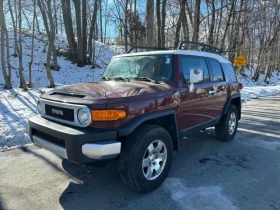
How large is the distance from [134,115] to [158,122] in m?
0.70

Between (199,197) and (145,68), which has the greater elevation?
(145,68)

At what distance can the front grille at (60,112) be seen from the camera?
10.5 ft

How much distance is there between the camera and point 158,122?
3.81 meters

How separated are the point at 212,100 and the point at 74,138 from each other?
2.95 metres

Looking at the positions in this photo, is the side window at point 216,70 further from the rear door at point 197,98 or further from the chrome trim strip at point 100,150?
the chrome trim strip at point 100,150

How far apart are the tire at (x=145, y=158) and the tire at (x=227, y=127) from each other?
2253 mm

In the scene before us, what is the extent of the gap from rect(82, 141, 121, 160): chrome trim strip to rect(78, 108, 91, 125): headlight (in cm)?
31

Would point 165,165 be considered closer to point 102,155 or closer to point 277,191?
point 102,155

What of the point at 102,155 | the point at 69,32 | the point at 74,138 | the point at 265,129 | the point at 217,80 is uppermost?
the point at 69,32

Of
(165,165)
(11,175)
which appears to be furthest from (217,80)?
(11,175)

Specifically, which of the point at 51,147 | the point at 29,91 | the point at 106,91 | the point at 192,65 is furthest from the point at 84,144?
the point at 29,91

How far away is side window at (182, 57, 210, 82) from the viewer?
4204mm

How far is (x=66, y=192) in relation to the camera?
11.2ft

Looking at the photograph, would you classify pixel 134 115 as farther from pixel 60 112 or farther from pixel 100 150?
pixel 60 112
